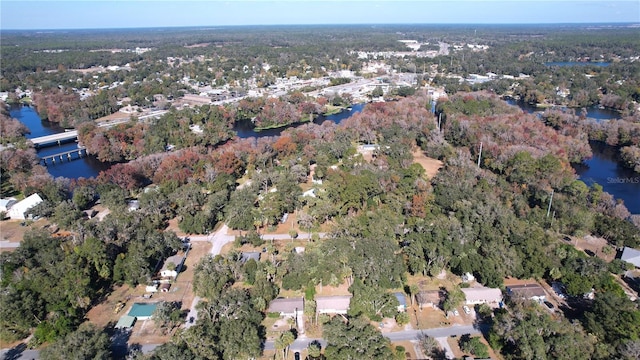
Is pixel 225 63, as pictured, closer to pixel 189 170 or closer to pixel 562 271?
pixel 189 170

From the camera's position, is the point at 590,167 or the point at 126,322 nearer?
the point at 126,322

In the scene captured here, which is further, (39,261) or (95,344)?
(39,261)

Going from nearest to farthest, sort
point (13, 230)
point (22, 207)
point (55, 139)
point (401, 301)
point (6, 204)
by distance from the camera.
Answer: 1. point (401, 301)
2. point (13, 230)
3. point (22, 207)
4. point (6, 204)
5. point (55, 139)

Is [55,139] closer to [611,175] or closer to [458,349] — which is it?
[458,349]

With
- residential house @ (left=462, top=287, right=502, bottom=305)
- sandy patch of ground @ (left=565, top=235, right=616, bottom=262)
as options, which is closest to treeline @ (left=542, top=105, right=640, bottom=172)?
sandy patch of ground @ (left=565, top=235, right=616, bottom=262)

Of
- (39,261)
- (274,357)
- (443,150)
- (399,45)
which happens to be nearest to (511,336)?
(274,357)

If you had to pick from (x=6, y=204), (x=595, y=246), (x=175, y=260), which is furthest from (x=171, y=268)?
(x=595, y=246)

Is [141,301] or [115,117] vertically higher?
[115,117]
